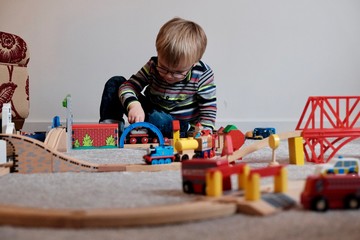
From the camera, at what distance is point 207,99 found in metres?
1.83

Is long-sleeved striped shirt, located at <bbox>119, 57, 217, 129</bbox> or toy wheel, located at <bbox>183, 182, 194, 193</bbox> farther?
long-sleeved striped shirt, located at <bbox>119, 57, 217, 129</bbox>

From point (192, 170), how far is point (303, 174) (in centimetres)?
32

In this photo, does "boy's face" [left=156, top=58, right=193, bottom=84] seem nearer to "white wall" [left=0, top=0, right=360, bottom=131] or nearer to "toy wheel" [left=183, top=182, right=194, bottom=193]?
"white wall" [left=0, top=0, right=360, bottom=131]

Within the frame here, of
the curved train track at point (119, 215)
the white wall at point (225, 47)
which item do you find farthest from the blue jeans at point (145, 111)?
the curved train track at point (119, 215)

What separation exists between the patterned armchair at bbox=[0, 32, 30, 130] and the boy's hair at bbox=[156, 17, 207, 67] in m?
0.65

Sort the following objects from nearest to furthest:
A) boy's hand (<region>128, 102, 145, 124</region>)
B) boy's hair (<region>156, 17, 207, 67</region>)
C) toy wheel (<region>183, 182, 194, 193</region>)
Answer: toy wheel (<region>183, 182, 194, 193</region>), boy's hair (<region>156, 17, 207, 67</region>), boy's hand (<region>128, 102, 145, 124</region>)

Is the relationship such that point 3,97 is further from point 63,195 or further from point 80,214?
point 80,214

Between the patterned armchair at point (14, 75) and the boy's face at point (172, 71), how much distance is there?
23.4 inches

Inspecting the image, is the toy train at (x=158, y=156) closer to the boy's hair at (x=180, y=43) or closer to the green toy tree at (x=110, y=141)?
the boy's hair at (x=180, y=43)

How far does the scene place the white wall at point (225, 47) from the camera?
236 centimetres

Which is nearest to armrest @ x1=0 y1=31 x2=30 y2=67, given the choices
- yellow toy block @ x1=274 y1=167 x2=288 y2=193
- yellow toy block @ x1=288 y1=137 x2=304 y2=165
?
yellow toy block @ x1=288 y1=137 x2=304 y2=165

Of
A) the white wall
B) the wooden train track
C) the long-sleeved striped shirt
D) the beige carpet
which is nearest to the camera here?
the beige carpet

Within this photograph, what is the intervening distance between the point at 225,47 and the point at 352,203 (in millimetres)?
1753

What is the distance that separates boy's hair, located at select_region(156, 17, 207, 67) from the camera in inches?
61.6
